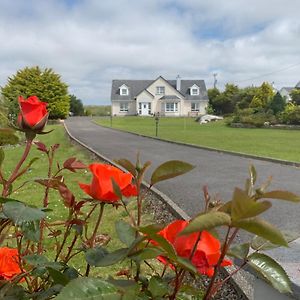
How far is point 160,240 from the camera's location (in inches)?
24.9

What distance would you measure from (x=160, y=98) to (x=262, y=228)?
67.7 metres

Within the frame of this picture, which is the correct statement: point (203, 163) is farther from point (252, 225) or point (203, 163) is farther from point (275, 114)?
point (275, 114)

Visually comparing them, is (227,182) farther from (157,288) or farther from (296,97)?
(296,97)

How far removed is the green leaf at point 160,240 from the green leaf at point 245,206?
0.38ft

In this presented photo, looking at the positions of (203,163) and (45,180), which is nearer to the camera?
(45,180)

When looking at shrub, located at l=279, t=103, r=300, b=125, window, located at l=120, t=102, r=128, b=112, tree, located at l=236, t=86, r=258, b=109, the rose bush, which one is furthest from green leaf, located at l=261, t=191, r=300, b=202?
window, located at l=120, t=102, r=128, b=112

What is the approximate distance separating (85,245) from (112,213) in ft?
16.6

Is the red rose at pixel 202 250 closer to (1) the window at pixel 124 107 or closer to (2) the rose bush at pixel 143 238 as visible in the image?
(2) the rose bush at pixel 143 238

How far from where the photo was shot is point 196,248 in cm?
68

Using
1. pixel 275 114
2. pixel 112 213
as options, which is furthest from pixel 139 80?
pixel 112 213

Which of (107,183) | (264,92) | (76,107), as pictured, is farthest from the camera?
(76,107)

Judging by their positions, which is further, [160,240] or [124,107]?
[124,107]

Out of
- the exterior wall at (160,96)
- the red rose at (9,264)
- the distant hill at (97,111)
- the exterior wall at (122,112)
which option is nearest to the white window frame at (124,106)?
the exterior wall at (122,112)

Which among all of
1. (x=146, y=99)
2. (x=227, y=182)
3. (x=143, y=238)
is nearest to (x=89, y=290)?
(x=143, y=238)
